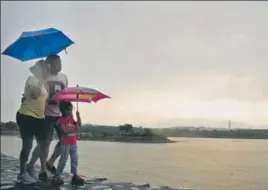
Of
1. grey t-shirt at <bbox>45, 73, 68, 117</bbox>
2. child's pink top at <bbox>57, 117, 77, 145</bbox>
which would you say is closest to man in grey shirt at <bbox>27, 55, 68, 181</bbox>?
grey t-shirt at <bbox>45, 73, 68, 117</bbox>

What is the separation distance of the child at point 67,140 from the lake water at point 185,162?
1.48ft

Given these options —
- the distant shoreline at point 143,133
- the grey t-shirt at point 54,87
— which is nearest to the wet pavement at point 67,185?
the distant shoreline at point 143,133

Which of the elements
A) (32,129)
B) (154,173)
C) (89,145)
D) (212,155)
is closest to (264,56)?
(212,155)

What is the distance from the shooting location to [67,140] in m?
4.41

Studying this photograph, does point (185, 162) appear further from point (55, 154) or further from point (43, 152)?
point (43, 152)

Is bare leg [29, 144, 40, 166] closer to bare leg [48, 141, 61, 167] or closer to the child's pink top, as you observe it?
bare leg [48, 141, 61, 167]

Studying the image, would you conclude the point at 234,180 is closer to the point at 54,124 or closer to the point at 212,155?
the point at 212,155

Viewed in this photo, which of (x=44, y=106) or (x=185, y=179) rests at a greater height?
(x=44, y=106)

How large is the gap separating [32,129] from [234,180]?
101 inches

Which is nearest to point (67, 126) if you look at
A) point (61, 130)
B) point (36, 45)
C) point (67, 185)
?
point (61, 130)

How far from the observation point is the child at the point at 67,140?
432 centimetres

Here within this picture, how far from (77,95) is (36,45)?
0.73 metres

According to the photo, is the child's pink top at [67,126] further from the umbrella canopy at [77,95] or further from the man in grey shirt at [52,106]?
the umbrella canopy at [77,95]

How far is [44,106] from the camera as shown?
423 cm
